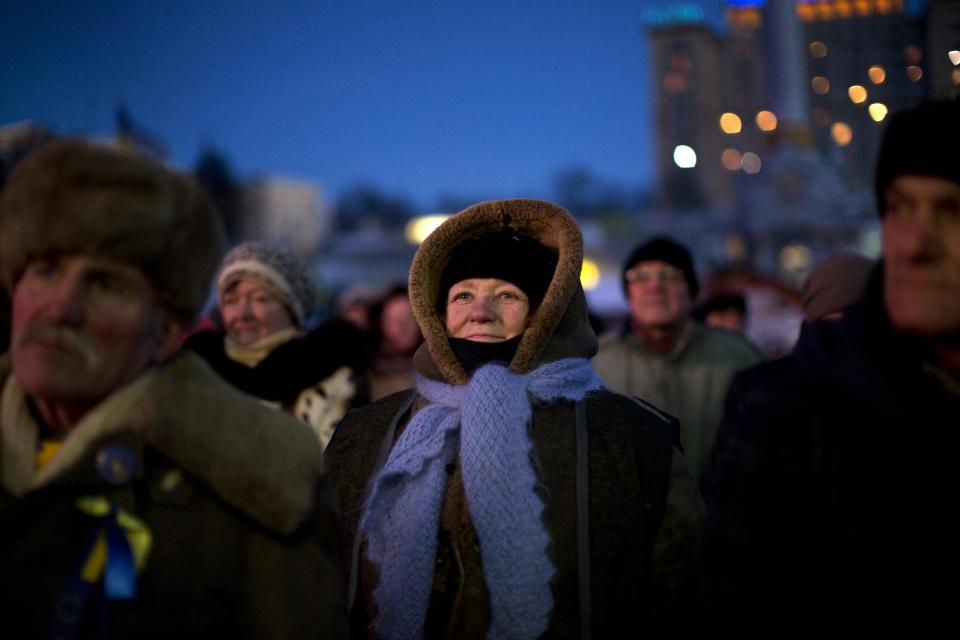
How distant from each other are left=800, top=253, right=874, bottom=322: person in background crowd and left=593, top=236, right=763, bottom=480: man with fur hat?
3.65 feet

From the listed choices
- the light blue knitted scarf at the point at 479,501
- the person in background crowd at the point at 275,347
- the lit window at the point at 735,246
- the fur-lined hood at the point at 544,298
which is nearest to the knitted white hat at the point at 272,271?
the person in background crowd at the point at 275,347

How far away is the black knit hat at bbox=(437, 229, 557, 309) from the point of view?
3092mm

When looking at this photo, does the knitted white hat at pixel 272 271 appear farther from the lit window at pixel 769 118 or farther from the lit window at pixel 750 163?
the lit window at pixel 750 163

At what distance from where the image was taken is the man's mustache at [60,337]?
1.73 m

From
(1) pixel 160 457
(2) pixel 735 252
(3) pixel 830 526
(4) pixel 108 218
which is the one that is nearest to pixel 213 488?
(1) pixel 160 457

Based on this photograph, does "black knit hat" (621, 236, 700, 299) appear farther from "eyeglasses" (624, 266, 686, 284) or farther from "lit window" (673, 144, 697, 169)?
"lit window" (673, 144, 697, 169)

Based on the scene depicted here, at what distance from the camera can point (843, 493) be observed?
1741 mm

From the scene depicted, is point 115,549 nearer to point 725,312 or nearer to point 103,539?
point 103,539

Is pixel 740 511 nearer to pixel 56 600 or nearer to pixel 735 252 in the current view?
pixel 56 600

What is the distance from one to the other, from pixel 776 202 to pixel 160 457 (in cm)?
3656

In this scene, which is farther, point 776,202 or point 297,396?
point 776,202

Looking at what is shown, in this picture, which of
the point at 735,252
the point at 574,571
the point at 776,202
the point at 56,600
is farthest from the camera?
the point at 735,252

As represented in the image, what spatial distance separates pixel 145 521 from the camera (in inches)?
69.8

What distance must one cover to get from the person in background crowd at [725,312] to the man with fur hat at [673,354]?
73.2 inches
